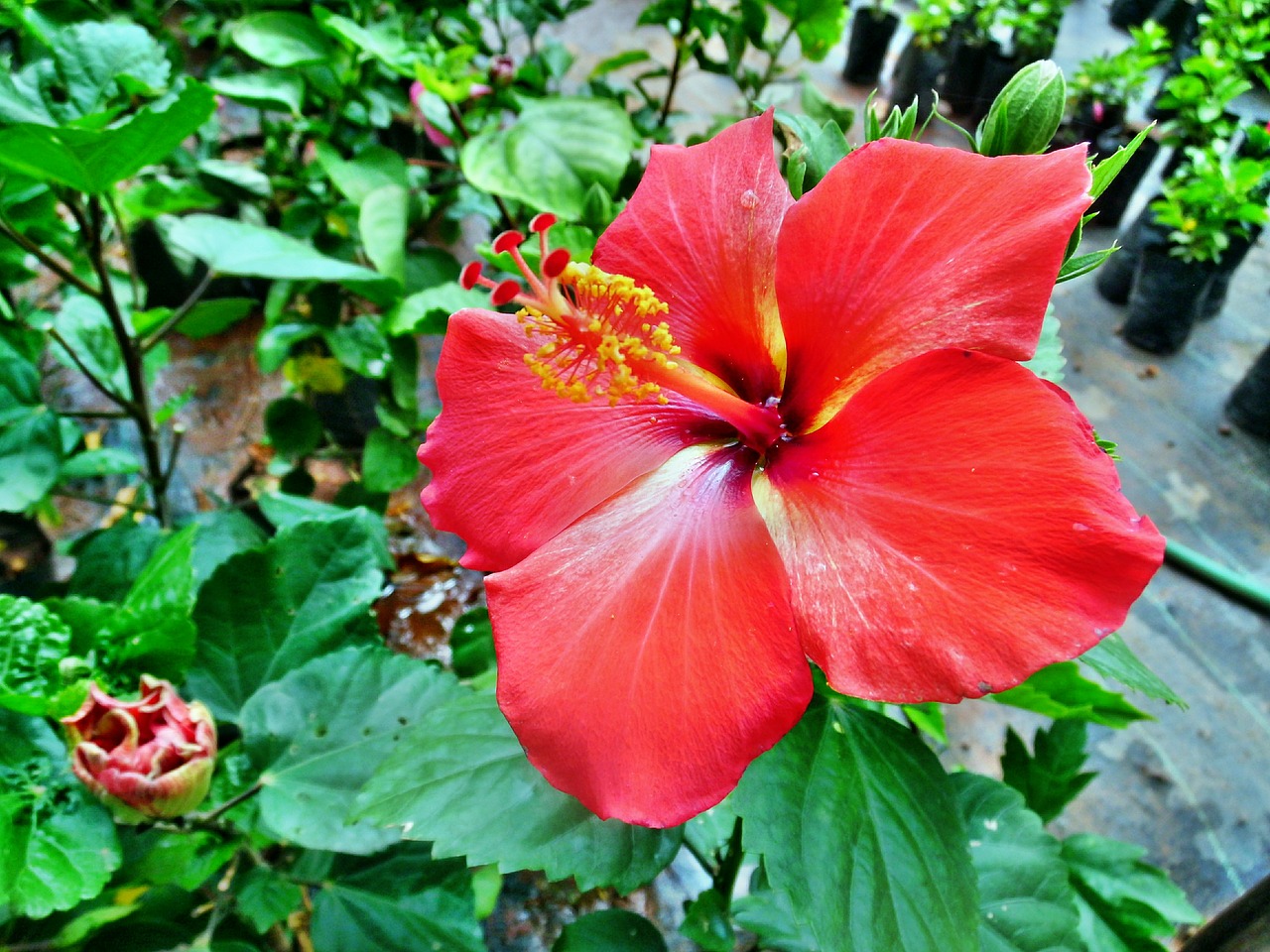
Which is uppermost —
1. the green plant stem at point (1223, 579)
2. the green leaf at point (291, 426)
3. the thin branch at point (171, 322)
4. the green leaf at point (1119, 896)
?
the thin branch at point (171, 322)

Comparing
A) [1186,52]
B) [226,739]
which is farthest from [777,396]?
[1186,52]

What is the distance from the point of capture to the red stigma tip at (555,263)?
1.47 feet

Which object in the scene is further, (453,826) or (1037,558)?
(453,826)

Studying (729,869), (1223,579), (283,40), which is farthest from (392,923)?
(1223,579)

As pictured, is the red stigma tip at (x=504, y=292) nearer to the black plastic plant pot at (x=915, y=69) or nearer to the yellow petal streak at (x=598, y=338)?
the yellow petal streak at (x=598, y=338)

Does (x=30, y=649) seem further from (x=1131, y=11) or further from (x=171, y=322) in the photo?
(x=1131, y=11)

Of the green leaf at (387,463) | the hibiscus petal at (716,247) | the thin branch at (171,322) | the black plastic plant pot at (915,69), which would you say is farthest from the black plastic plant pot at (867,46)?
the hibiscus petal at (716,247)

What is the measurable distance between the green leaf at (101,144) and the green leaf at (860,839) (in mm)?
703

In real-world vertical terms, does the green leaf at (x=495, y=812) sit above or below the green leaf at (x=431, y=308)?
below

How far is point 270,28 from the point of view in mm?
1271

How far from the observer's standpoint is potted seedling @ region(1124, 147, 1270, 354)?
201 centimetres

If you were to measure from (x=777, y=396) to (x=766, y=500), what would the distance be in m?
0.08

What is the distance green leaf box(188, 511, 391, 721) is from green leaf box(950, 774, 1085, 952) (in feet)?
1.91

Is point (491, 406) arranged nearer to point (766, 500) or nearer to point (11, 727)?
point (766, 500)
